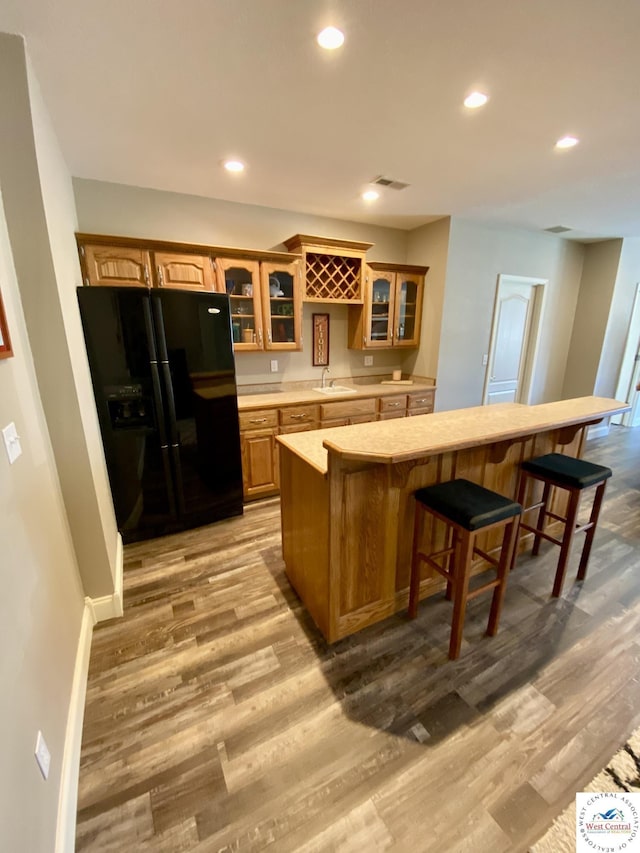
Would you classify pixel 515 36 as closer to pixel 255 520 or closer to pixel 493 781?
pixel 493 781

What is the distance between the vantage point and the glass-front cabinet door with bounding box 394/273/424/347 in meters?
4.01

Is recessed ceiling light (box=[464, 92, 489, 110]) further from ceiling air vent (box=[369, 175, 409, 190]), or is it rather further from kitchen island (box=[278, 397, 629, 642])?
kitchen island (box=[278, 397, 629, 642])

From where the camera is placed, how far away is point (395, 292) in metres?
3.96

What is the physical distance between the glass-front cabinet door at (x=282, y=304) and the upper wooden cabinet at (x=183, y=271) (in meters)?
0.49

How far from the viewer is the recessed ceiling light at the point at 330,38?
54.9 inches

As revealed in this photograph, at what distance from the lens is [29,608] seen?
3.75 feet

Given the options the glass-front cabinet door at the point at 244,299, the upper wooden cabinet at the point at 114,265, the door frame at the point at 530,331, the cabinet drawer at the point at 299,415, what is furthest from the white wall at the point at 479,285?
the upper wooden cabinet at the point at 114,265

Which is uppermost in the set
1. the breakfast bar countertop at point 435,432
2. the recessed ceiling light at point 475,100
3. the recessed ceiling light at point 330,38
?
the recessed ceiling light at point 475,100

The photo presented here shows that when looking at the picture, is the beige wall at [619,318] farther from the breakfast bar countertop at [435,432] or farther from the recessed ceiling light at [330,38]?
the recessed ceiling light at [330,38]

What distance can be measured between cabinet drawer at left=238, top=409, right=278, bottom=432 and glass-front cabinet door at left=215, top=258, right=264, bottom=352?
62 centimetres

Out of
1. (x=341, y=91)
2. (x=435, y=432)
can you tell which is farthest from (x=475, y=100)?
(x=435, y=432)

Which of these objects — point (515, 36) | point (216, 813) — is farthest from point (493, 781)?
point (515, 36)

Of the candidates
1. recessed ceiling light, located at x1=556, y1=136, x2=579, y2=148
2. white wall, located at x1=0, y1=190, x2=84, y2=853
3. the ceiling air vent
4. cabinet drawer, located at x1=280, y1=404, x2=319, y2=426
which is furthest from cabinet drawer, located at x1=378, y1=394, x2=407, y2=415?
white wall, located at x1=0, y1=190, x2=84, y2=853

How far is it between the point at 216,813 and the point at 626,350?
21.5 ft
